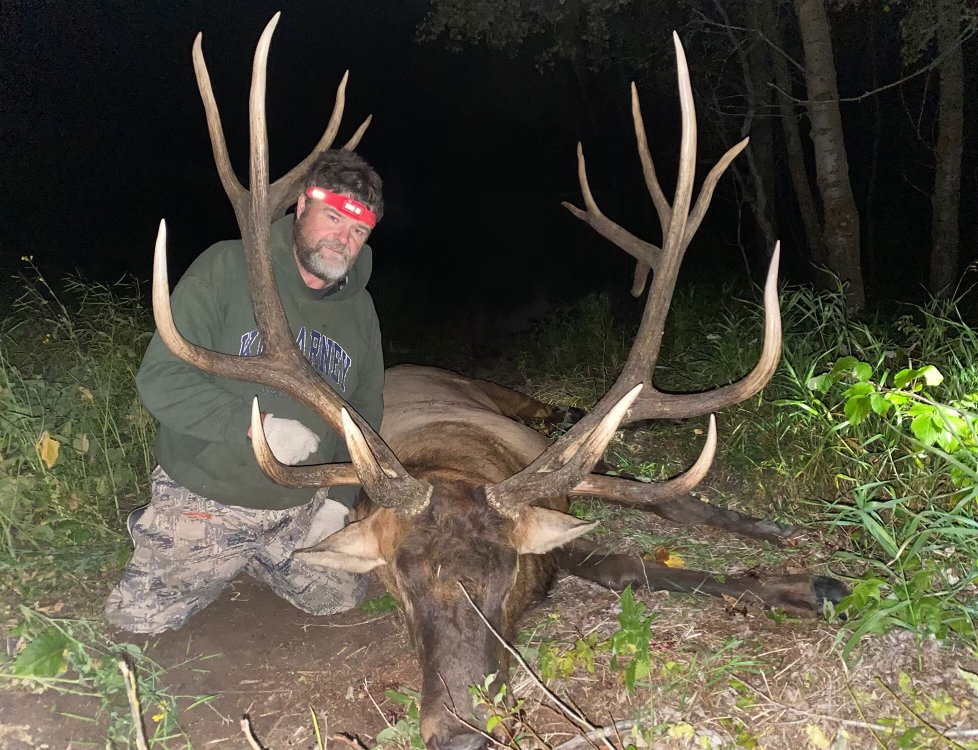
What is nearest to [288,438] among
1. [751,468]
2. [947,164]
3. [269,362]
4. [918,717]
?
[269,362]

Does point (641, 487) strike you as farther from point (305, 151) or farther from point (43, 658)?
point (305, 151)

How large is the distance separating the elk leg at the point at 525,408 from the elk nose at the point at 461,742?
10.3 feet

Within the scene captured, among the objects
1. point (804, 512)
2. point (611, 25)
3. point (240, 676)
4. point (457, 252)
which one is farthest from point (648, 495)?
point (457, 252)

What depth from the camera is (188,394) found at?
2898 mm

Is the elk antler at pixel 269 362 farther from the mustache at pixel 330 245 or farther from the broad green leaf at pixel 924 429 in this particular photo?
the broad green leaf at pixel 924 429

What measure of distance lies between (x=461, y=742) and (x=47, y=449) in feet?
9.04

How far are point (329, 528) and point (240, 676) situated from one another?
28.8 inches

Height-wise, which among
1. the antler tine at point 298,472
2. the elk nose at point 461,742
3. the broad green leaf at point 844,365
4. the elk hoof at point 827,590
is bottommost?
the elk hoof at point 827,590

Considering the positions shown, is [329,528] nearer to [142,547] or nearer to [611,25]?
[142,547]

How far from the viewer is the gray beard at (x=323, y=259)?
312 cm

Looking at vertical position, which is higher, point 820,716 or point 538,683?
point 538,683

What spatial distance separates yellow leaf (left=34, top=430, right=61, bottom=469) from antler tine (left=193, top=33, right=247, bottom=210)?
5.84ft

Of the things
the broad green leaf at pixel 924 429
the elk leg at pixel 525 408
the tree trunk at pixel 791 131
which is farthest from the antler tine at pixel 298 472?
the tree trunk at pixel 791 131

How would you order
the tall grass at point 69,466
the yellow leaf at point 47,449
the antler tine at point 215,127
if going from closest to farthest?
the antler tine at point 215,127
the tall grass at point 69,466
the yellow leaf at point 47,449
